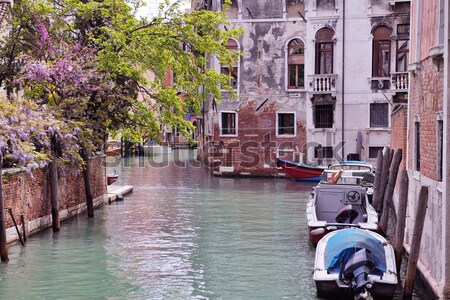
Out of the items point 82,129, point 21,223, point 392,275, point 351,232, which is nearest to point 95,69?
point 82,129

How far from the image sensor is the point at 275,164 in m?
28.0

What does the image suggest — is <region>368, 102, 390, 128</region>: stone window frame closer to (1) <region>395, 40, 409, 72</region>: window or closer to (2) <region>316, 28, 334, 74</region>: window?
(1) <region>395, 40, 409, 72</region>: window

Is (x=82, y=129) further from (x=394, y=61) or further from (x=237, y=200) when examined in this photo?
(x=394, y=61)

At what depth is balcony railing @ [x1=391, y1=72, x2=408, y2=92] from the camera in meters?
25.0

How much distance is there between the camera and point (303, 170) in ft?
85.3

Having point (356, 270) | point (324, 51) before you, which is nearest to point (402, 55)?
point (324, 51)

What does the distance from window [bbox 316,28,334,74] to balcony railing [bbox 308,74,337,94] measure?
25.9 inches

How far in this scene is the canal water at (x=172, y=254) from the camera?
31.1 ft

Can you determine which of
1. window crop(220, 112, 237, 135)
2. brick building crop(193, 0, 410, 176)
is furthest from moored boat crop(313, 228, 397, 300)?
window crop(220, 112, 237, 135)

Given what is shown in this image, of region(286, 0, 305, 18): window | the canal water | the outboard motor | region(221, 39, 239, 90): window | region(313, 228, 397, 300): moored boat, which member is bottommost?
the canal water

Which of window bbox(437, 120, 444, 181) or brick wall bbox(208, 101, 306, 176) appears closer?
window bbox(437, 120, 444, 181)

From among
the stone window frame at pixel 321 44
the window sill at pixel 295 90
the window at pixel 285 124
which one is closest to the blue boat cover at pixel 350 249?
the window sill at pixel 295 90

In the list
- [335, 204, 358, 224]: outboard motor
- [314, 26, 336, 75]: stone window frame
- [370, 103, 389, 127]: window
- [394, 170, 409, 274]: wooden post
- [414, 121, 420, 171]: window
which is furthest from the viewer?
[314, 26, 336, 75]: stone window frame

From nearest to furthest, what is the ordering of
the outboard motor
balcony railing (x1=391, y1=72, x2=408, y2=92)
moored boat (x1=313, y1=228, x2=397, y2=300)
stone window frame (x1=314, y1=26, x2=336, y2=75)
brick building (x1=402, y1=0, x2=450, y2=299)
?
brick building (x1=402, y1=0, x2=450, y2=299) < moored boat (x1=313, y1=228, x2=397, y2=300) < the outboard motor < balcony railing (x1=391, y1=72, x2=408, y2=92) < stone window frame (x1=314, y1=26, x2=336, y2=75)
